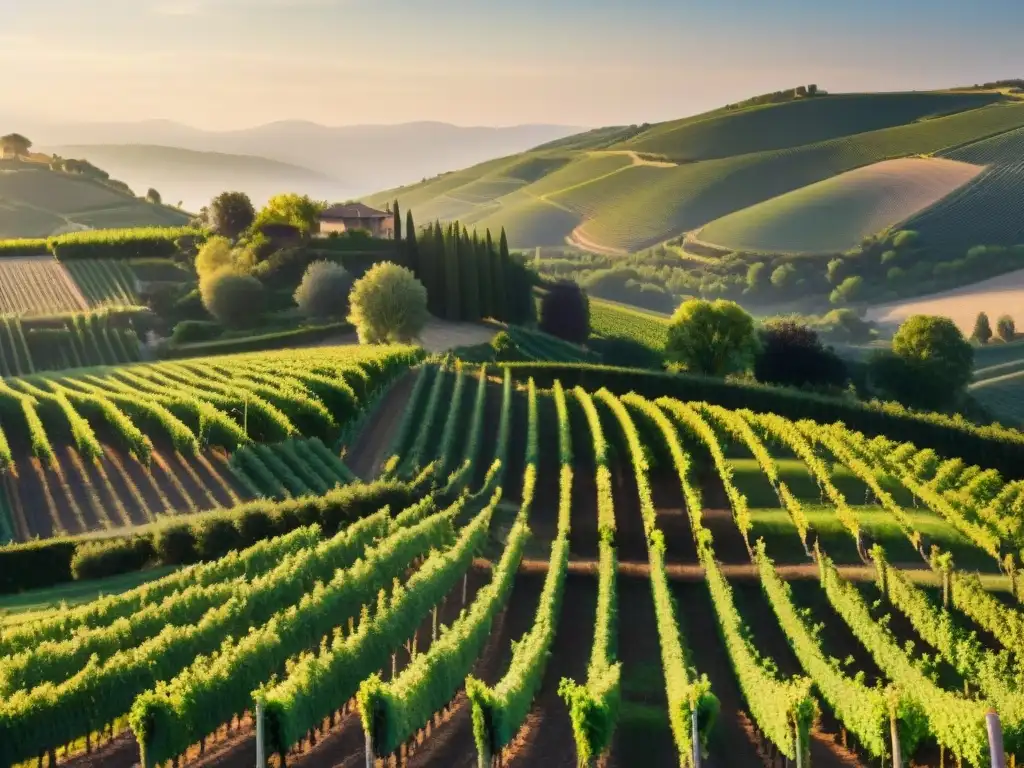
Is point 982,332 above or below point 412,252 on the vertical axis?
below

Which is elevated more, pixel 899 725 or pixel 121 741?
pixel 899 725

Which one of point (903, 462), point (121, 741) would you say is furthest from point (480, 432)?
point (121, 741)

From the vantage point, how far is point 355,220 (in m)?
96.1

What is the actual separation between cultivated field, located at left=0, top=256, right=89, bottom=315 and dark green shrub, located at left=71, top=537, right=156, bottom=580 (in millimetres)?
52625

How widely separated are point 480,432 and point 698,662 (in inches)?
797

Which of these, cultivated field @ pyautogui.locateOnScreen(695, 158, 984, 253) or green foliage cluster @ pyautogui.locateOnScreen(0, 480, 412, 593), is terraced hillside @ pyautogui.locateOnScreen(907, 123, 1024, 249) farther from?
green foliage cluster @ pyautogui.locateOnScreen(0, 480, 412, 593)

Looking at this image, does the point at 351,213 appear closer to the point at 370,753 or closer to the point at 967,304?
the point at 370,753

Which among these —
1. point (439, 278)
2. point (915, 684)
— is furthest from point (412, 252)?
point (915, 684)

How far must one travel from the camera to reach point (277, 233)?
3366 inches

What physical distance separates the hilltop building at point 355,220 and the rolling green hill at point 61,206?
139ft

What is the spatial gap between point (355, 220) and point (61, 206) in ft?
226

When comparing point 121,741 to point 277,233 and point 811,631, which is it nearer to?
point 811,631

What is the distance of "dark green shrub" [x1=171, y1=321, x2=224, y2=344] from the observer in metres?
71.4

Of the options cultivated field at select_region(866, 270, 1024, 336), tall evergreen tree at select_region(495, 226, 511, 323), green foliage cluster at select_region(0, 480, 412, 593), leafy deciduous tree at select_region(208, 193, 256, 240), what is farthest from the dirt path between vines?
cultivated field at select_region(866, 270, 1024, 336)
